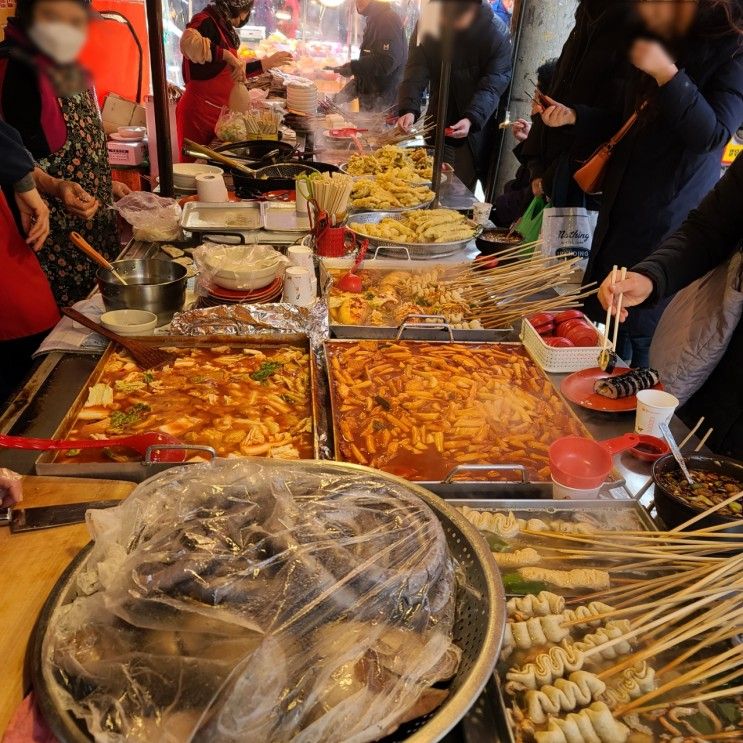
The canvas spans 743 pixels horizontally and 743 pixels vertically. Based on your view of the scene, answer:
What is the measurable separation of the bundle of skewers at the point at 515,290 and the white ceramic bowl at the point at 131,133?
5704 millimetres

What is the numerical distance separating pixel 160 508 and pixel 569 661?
0.92 meters

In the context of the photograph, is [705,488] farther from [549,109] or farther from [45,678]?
[549,109]

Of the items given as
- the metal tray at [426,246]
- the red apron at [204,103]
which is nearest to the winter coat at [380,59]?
the red apron at [204,103]

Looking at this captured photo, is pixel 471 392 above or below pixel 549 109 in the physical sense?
below

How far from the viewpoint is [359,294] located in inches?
131

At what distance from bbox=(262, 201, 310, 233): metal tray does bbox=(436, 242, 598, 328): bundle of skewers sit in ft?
3.91

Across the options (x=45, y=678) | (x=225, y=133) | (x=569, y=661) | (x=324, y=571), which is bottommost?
(x=225, y=133)

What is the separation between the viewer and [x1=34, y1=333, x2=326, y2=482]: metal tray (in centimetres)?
181

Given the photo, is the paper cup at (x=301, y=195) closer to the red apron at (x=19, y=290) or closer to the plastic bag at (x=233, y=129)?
the red apron at (x=19, y=290)

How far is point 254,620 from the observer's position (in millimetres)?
1035

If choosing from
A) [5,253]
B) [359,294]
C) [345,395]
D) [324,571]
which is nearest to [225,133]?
[5,253]

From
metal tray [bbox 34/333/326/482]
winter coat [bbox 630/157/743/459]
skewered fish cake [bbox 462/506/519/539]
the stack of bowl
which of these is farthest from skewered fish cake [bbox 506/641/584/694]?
the stack of bowl

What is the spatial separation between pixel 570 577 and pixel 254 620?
34.1 inches

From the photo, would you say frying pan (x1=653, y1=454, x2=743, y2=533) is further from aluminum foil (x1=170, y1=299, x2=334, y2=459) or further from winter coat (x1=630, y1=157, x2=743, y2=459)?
aluminum foil (x1=170, y1=299, x2=334, y2=459)
